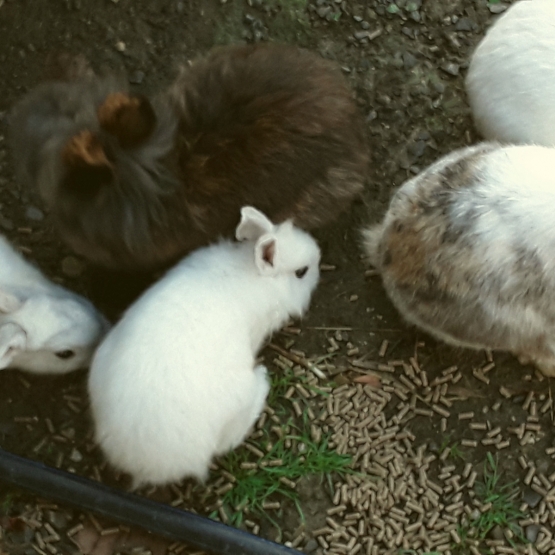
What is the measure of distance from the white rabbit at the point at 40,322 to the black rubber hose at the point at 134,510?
0.39 m

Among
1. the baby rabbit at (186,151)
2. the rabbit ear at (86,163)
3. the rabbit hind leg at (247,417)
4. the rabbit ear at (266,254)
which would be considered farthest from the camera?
the rabbit hind leg at (247,417)

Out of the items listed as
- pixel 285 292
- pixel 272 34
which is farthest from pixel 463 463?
pixel 272 34

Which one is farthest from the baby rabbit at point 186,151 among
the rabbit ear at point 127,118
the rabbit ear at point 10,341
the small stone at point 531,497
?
the small stone at point 531,497

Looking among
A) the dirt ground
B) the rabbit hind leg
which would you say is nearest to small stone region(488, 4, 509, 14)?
the dirt ground

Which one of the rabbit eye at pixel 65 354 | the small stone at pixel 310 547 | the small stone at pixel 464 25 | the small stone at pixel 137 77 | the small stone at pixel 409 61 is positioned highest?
the small stone at pixel 137 77

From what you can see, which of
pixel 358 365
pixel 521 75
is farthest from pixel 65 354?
pixel 521 75

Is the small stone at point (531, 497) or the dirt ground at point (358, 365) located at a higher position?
the dirt ground at point (358, 365)

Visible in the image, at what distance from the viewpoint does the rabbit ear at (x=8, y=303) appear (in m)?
2.32

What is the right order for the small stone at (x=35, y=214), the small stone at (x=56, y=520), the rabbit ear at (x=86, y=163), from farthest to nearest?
the small stone at (x=35, y=214)
the small stone at (x=56, y=520)
the rabbit ear at (x=86, y=163)

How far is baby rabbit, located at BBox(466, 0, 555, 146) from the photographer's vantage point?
228cm

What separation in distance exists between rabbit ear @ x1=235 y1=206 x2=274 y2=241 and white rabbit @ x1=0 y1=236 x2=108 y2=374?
2.27 ft

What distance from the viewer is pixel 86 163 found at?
2004mm

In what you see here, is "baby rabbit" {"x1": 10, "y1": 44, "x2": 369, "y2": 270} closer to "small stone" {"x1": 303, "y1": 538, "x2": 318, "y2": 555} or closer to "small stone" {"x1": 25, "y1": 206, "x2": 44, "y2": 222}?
"small stone" {"x1": 25, "y1": 206, "x2": 44, "y2": 222}

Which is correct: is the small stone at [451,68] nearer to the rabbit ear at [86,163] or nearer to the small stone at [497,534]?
the rabbit ear at [86,163]
